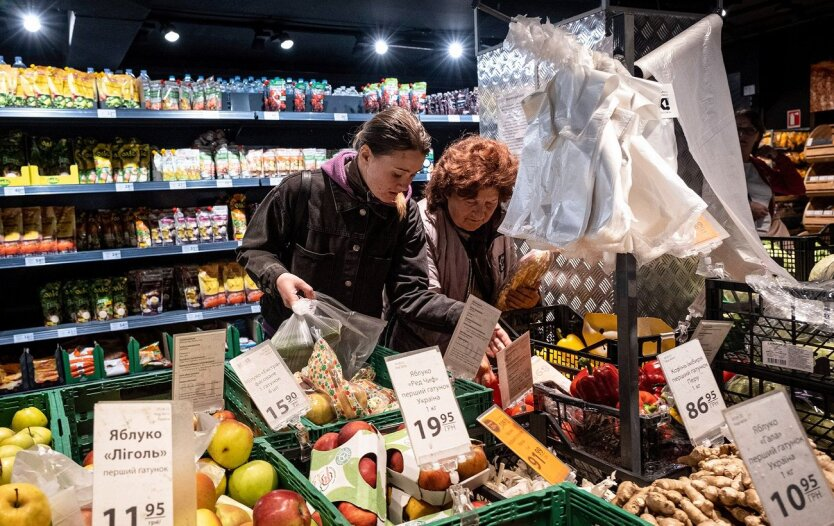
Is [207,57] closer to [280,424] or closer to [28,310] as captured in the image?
[28,310]

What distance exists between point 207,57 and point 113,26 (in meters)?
1.00

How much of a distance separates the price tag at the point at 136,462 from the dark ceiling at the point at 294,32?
420 cm

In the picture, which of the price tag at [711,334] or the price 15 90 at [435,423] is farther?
A: the price tag at [711,334]

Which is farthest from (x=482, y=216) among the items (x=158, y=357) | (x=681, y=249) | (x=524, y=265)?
(x=158, y=357)

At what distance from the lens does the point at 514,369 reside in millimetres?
1515

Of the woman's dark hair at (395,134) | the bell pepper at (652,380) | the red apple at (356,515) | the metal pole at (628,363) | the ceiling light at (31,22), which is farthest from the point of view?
the ceiling light at (31,22)

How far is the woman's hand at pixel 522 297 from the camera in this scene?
2295mm

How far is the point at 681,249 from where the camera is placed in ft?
4.40

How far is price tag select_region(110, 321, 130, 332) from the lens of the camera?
4081mm

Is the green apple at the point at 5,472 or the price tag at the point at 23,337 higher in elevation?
the green apple at the point at 5,472

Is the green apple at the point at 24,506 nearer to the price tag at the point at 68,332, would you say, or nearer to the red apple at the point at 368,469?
the red apple at the point at 368,469

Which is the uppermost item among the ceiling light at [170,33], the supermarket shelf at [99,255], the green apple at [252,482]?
the ceiling light at [170,33]

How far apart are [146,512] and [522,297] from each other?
160cm

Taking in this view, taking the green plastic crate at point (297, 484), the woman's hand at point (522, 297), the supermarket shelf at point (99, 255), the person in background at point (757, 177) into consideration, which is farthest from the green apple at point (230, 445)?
the person in background at point (757, 177)
